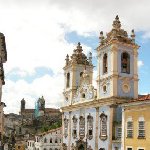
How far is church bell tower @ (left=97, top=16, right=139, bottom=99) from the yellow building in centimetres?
506

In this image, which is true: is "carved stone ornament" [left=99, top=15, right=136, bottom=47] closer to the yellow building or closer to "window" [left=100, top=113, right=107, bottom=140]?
"window" [left=100, top=113, right=107, bottom=140]

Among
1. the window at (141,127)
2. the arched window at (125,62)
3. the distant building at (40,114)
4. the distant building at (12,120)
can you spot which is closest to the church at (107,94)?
the arched window at (125,62)

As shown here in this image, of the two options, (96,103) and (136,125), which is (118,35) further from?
(136,125)

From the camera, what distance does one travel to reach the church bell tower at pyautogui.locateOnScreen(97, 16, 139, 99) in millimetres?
42188

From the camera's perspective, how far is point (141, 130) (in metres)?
34.8

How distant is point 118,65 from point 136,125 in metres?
9.53

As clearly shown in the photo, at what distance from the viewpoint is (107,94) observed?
42.6m

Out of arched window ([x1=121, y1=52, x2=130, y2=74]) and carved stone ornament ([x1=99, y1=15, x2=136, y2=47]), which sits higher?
carved stone ornament ([x1=99, y1=15, x2=136, y2=47])

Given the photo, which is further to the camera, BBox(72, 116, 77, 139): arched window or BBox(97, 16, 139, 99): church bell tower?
BBox(72, 116, 77, 139): arched window

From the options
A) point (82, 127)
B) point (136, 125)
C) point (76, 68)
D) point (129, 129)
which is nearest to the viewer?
point (136, 125)

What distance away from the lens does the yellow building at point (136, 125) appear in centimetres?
3416

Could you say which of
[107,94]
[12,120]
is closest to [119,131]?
[107,94]

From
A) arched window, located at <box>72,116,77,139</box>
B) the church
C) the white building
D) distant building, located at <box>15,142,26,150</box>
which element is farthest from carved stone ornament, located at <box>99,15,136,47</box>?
distant building, located at <box>15,142,26,150</box>

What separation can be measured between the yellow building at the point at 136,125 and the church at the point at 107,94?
2.92 m
